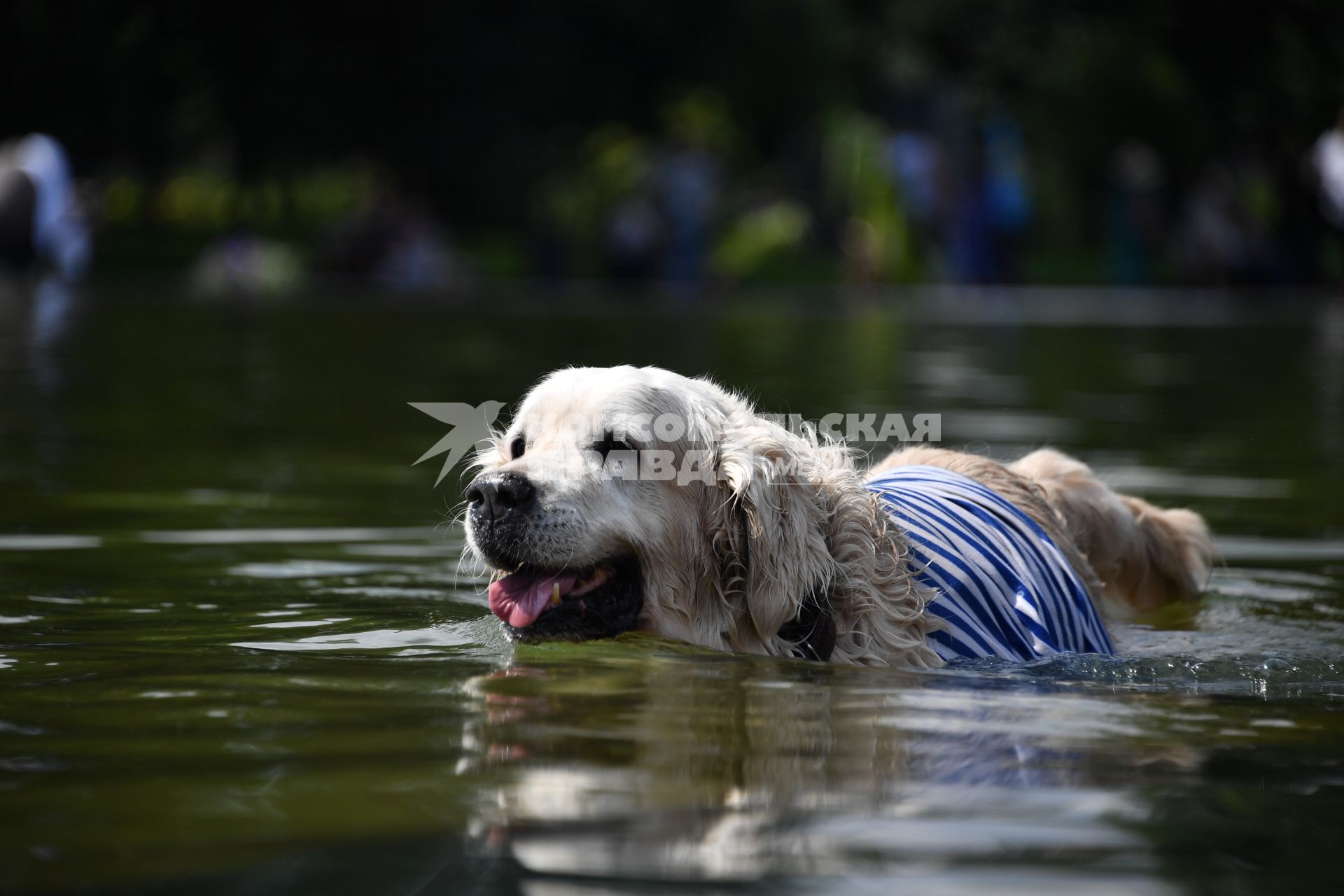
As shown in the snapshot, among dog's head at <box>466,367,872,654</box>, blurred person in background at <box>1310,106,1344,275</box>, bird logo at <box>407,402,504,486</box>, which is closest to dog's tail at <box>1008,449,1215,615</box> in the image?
dog's head at <box>466,367,872,654</box>

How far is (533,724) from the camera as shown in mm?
4574

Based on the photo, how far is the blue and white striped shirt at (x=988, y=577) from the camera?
231 inches

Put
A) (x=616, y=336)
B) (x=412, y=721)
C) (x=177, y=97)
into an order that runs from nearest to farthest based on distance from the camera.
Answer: (x=412, y=721)
(x=616, y=336)
(x=177, y=97)

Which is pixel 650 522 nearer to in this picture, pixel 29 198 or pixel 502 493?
pixel 502 493

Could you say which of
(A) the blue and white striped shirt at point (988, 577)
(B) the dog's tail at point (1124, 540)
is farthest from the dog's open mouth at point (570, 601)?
(B) the dog's tail at point (1124, 540)

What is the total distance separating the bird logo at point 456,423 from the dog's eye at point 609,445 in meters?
4.86

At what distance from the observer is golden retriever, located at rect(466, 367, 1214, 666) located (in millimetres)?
→ 5449

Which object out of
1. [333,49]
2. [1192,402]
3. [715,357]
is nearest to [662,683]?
[1192,402]

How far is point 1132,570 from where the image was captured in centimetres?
732

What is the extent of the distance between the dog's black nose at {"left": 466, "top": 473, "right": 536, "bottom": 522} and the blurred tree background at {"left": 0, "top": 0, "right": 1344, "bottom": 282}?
2983 cm

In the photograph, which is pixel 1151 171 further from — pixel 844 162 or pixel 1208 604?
pixel 1208 604

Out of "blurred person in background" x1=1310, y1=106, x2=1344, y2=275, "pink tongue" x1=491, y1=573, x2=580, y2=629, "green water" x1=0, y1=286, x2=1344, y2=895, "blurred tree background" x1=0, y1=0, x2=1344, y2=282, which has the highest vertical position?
"blurred tree background" x1=0, y1=0, x2=1344, y2=282

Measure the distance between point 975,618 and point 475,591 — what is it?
78.2 inches

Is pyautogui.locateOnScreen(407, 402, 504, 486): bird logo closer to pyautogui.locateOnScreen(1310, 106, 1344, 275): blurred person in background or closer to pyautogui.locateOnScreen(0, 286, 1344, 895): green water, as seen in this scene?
pyautogui.locateOnScreen(0, 286, 1344, 895): green water
